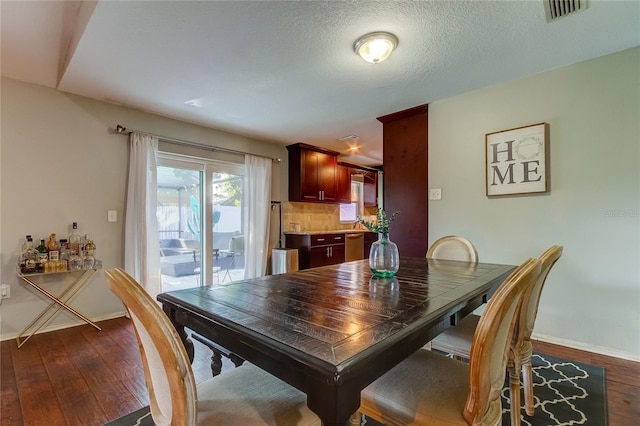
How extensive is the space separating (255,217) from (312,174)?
4.20 feet

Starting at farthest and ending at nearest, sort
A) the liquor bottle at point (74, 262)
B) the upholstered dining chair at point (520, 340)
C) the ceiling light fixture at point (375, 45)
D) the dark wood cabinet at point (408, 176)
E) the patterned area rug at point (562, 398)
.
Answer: the dark wood cabinet at point (408, 176), the liquor bottle at point (74, 262), the ceiling light fixture at point (375, 45), the patterned area rug at point (562, 398), the upholstered dining chair at point (520, 340)

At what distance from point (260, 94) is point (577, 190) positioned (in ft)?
9.44

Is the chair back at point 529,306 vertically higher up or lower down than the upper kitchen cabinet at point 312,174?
lower down

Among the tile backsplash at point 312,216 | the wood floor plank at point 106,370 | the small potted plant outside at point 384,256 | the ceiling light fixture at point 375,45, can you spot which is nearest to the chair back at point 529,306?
the small potted plant outside at point 384,256

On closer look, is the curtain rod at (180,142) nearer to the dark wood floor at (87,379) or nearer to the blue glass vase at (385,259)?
the dark wood floor at (87,379)

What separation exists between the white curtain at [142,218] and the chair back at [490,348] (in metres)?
3.27

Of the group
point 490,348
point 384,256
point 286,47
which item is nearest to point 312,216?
point 286,47

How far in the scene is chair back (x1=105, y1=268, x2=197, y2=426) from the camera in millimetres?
732

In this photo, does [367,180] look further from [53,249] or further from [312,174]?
[53,249]

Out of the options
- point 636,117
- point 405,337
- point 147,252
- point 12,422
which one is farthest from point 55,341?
point 636,117

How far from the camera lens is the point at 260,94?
2.96 meters

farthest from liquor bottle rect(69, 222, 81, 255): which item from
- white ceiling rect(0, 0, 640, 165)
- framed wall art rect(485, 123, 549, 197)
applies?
framed wall art rect(485, 123, 549, 197)

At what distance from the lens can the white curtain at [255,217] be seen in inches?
172

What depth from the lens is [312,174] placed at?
5105 millimetres
